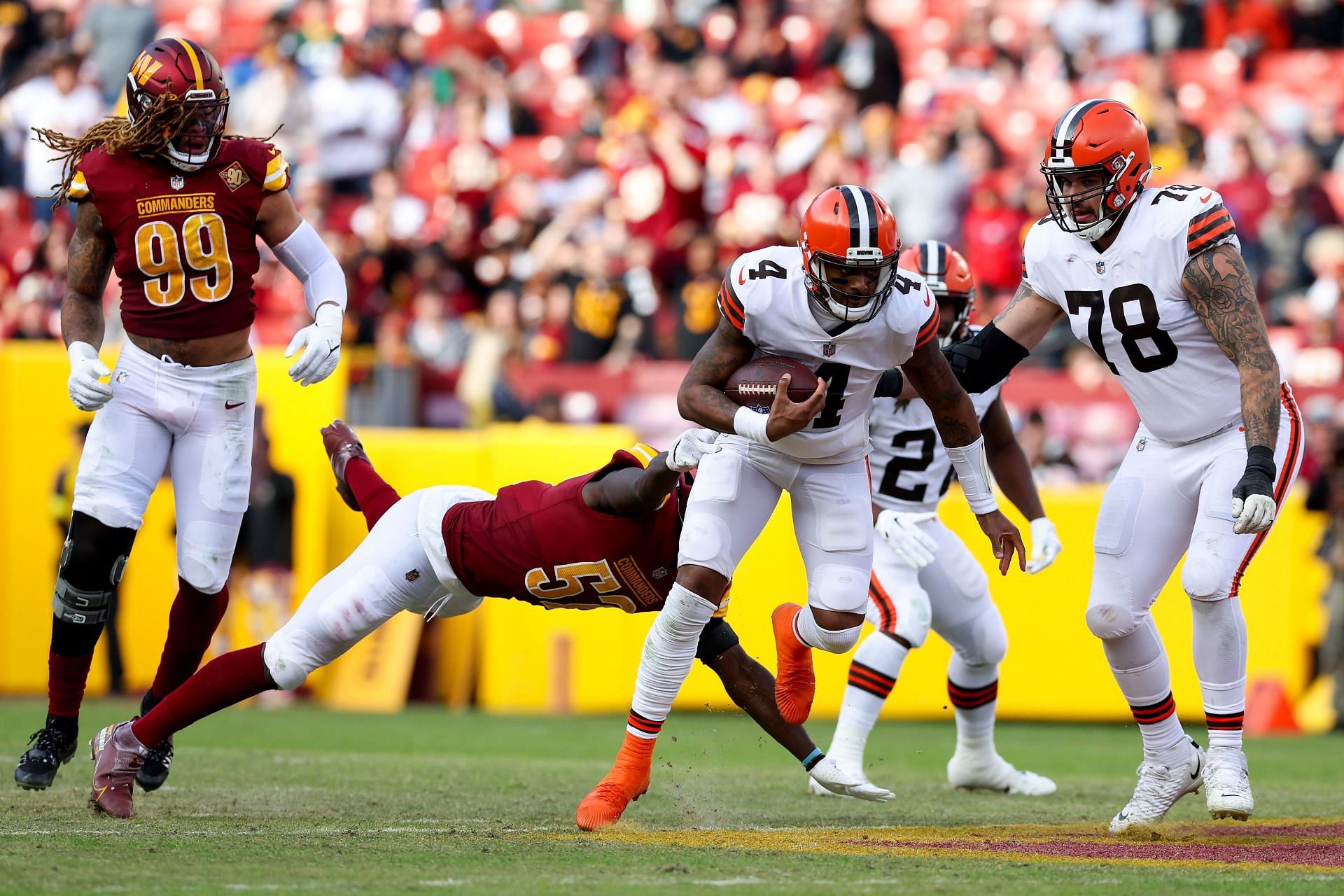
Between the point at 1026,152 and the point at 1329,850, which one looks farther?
the point at 1026,152

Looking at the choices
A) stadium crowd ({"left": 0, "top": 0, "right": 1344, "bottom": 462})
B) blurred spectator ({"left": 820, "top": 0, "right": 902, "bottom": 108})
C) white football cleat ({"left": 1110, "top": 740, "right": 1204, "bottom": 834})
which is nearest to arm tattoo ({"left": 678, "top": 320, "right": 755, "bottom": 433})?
white football cleat ({"left": 1110, "top": 740, "right": 1204, "bottom": 834})

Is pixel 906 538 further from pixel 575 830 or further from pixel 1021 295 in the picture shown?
pixel 575 830

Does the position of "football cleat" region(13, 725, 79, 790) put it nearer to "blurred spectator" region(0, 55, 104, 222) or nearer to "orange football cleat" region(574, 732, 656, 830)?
"orange football cleat" region(574, 732, 656, 830)

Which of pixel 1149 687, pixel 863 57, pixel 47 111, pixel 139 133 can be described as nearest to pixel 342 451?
pixel 139 133

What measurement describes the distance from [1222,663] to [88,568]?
3.58 metres

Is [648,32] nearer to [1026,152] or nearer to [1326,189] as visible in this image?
[1026,152]

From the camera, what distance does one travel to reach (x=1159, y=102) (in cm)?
1373

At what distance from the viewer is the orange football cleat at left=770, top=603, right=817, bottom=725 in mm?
5570

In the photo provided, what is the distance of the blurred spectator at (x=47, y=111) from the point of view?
14547 millimetres

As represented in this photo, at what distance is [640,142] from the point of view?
46.2 ft

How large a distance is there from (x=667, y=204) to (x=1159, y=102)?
402 centimetres

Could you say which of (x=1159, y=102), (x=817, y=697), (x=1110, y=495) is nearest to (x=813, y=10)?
(x=1159, y=102)

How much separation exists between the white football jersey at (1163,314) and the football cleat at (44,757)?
11.6 ft

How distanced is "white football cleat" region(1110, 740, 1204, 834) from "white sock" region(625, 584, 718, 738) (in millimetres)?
1421
